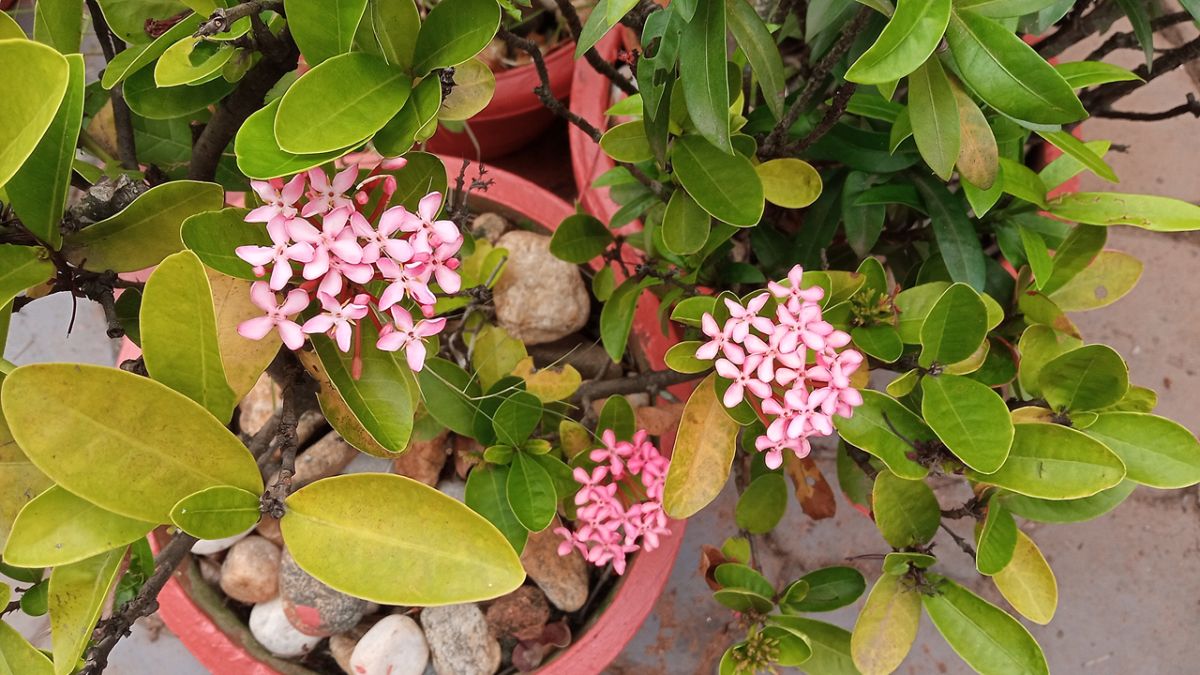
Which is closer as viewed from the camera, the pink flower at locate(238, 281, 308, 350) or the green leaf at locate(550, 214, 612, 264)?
the pink flower at locate(238, 281, 308, 350)

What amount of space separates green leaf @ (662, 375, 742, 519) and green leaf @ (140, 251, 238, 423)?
1.22ft

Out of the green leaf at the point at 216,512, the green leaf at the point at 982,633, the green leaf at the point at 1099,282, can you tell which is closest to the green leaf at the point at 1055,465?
the green leaf at the point at 982,633

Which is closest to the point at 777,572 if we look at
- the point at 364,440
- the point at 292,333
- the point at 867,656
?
the point at 867,656

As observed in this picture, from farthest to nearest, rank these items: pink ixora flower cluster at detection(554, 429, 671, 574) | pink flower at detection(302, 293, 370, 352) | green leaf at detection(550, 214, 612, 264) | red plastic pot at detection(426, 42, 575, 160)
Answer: red plastic pot at detection(426, 42, 575, 160)
green leaf at detection(550, 214, 612, 264)
pink ixora flower cluster at detection(554, 429, 671, 574)
pink flower at detection(302, 293, 370, 352)

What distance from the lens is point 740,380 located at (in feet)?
2.13

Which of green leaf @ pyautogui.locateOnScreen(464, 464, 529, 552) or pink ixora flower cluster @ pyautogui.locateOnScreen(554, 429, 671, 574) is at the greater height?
green leaf @ pyautogui.locateOnScreen(464, 464, 529, 552)

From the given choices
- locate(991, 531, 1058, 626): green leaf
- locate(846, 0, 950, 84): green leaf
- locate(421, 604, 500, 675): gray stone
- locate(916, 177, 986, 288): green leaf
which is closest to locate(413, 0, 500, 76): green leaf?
locate(846, 0, 950, 84): green leaf

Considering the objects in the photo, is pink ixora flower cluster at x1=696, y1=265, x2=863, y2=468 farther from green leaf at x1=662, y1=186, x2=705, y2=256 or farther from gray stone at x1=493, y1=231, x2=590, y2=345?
gray stone at x1=493, y1=231, x2=590, y2=345

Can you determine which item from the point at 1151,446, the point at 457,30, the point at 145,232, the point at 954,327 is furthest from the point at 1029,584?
the point at 145,232

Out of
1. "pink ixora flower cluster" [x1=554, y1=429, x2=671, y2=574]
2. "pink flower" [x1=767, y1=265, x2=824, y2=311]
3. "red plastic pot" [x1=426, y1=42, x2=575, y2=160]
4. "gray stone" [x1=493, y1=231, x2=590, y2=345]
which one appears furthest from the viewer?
"red plastic pot" [x1=426, y1=42, x2=575, y2=160]

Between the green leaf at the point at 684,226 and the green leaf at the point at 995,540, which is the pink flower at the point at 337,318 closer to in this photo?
the green leaf at the point at 684,226

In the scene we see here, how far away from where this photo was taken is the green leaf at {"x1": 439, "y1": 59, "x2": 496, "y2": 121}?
1.97 ft

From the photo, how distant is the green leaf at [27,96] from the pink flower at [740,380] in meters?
0.47

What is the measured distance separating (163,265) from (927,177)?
30.0 inches
